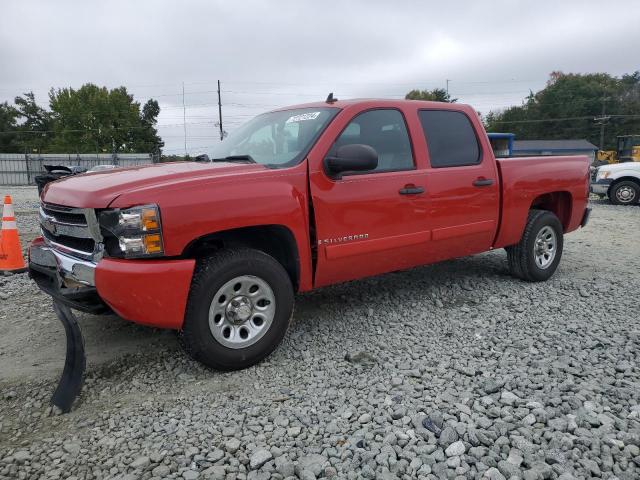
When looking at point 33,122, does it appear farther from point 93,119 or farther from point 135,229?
point 135,229

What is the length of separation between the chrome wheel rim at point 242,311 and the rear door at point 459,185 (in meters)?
1.72

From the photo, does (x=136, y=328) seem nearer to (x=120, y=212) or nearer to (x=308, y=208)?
(x=120, y=212)

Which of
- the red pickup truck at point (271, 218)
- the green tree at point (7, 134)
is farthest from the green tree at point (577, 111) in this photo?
the red pickup truck at point (271, 218)

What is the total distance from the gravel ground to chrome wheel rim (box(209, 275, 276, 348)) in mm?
249

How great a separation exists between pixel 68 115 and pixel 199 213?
2550 inches

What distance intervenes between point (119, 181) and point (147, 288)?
748mm

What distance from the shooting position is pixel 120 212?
109 inches

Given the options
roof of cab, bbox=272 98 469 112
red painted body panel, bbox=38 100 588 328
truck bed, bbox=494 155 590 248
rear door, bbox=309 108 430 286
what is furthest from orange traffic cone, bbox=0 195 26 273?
truck bed, bbox=494 155 590 248

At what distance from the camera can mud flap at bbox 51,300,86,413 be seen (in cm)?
278

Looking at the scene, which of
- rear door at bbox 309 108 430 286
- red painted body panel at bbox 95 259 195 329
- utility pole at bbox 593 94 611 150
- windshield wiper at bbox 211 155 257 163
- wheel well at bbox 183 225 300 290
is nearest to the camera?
red painted body panel at bbox 95 259 195 329

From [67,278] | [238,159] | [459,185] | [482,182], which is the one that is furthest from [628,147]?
[67,278]

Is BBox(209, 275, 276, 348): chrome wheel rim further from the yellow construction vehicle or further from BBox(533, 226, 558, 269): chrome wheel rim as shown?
the yellow construction vehicle

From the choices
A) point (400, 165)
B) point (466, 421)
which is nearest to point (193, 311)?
point (466, 421)

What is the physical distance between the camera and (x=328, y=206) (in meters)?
3.48
